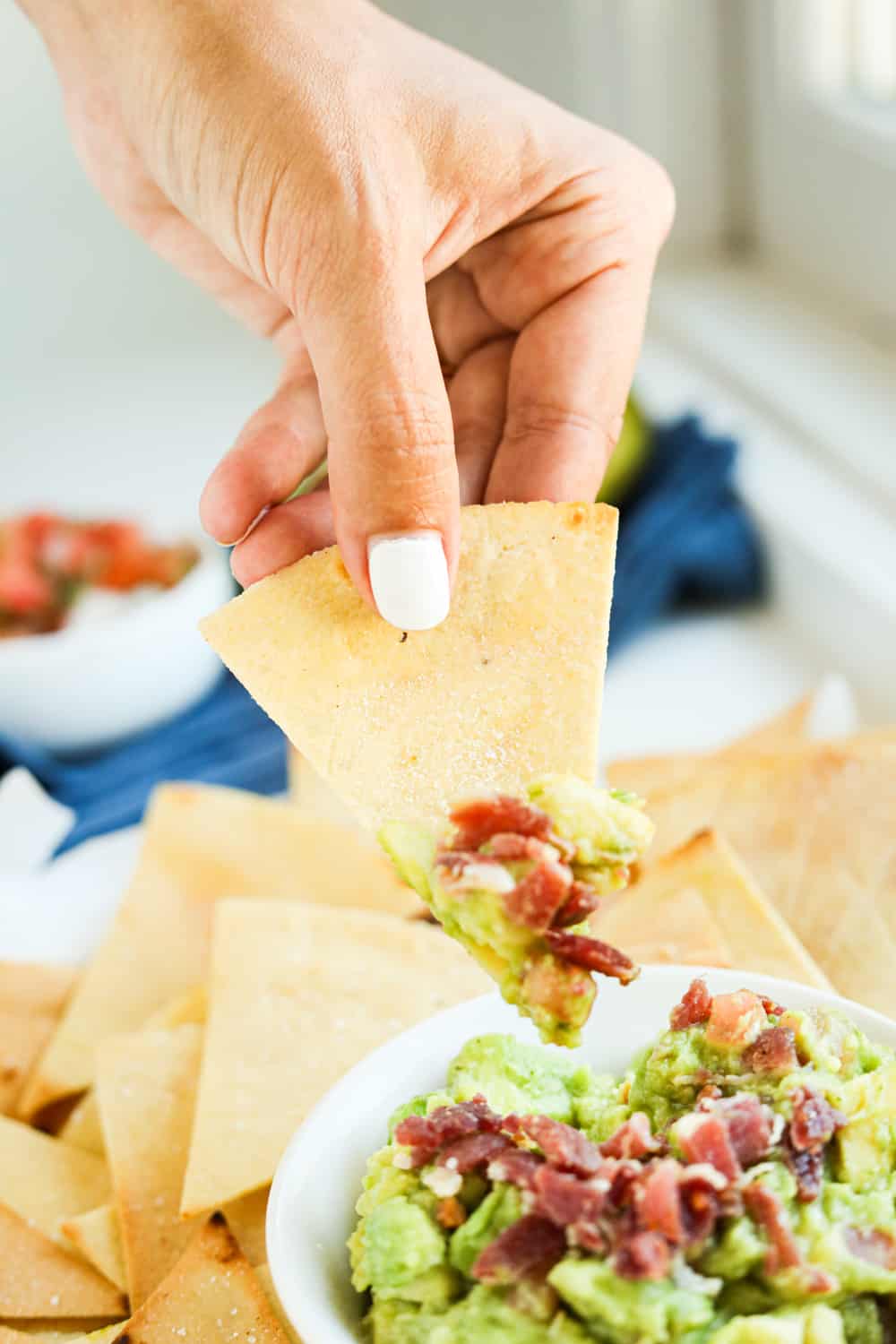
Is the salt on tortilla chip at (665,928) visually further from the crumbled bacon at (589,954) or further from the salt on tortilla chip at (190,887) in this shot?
the crumbled bacon at (589,954)

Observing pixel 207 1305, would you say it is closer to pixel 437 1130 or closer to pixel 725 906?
pixel 437 1130

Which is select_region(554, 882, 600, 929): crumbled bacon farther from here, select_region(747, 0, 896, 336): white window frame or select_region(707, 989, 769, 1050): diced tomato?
select_region(747, 0, 896, 336): white window frame

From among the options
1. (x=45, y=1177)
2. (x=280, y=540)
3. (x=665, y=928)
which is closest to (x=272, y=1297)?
(x=45, y=1177)

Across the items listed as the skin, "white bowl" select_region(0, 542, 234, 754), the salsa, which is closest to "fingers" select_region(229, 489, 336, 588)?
the skin

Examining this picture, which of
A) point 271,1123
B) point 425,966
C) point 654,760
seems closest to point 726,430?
point 654,760

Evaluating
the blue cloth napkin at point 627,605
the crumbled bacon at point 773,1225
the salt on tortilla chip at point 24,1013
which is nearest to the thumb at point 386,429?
the crumbled bacon at point 773,1225

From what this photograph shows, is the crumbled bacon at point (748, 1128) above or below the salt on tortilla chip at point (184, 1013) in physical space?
above
